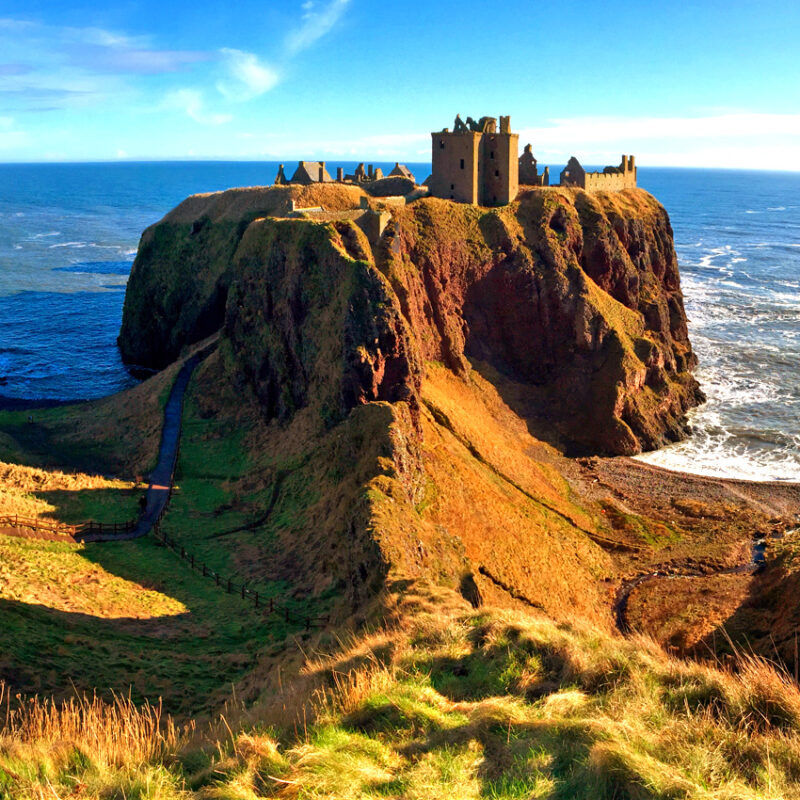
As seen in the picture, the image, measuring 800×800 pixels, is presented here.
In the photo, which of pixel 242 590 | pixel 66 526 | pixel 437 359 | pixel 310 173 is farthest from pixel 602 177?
pixel 66 526

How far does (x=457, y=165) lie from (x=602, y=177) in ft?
76.5

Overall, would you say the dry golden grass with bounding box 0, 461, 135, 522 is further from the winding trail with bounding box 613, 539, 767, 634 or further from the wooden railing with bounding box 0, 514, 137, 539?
the winding trail with bounding box 613, 539, 767, 634

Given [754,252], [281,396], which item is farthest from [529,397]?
[754,252]

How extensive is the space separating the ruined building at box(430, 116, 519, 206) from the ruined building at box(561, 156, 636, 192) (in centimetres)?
1233

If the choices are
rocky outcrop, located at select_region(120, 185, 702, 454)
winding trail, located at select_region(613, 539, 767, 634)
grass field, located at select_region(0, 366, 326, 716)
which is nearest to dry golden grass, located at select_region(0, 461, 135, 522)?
grass field, located at select_region(0, 366, 326, 716)

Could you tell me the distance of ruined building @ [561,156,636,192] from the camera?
258 feet

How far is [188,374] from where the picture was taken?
58.7 meters

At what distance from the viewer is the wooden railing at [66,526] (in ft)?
109

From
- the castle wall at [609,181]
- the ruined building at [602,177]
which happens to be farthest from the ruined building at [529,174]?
the castle wall at [609,181]

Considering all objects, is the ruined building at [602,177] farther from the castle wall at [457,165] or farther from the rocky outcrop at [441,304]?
the castle wall at [457,165]

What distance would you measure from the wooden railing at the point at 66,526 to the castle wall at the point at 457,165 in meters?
44.4

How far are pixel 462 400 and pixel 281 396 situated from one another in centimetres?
1493

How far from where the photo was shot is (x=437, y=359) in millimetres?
57906

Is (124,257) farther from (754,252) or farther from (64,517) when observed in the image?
(754,252)
